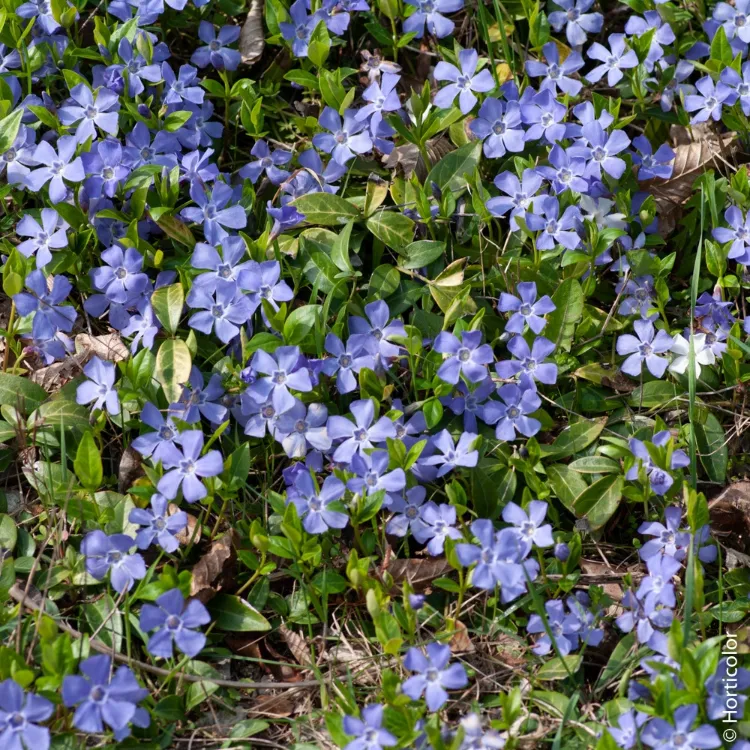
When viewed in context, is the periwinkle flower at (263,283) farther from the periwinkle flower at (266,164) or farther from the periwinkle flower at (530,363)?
the periwinkle flower at (530,363)

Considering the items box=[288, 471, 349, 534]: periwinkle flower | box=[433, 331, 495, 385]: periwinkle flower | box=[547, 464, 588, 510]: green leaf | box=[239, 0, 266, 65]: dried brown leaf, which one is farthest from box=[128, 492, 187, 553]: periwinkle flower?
box=[239, 0, 266, 65]: dried brown leaf

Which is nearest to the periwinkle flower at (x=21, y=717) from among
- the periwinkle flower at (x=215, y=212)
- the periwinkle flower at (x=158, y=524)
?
the periwinkle flower at (x=158, y=524)

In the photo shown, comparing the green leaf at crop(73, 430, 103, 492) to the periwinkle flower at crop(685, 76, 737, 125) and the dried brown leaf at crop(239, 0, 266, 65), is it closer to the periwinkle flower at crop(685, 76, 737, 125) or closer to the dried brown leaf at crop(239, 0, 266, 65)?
the dried brown leaf at crop(239, 0, 266, 65)

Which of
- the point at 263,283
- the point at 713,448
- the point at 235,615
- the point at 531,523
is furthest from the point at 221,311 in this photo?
the point at 713,448

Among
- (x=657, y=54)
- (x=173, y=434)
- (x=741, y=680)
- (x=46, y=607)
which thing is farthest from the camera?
(x=657, y=54)

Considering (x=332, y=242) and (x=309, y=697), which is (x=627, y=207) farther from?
(x=309, y=697)

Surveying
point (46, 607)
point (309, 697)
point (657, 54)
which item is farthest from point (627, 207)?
point (46, 607)
